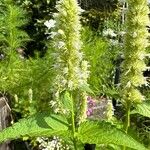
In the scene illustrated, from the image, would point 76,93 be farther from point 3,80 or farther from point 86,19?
point 86,19

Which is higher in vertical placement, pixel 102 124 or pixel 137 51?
pixel 137 51

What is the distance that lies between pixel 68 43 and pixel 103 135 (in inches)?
17.0

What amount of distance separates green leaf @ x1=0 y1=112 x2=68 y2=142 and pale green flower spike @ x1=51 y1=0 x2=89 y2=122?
0.65 ft

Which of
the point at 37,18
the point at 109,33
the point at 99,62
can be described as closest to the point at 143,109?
the point at 99,62

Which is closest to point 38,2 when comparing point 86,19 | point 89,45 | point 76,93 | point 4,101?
point 86,19

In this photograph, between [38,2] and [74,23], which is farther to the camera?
[38,2]

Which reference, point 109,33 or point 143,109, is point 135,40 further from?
point 109,33

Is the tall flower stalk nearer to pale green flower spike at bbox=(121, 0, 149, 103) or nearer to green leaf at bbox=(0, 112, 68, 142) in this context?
pale green flower spike at bbox=(121, 0, 149, 103)

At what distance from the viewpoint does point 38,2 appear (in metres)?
9.90

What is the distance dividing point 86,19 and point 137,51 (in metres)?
7.14

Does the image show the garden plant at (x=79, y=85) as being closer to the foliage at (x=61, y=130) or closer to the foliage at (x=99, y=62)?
the foliage at (x=61, y=130)

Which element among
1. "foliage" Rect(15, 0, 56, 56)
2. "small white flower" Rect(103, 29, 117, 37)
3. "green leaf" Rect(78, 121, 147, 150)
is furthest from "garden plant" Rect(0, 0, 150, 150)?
"foliage" Rect(15, 0, 56, 56)

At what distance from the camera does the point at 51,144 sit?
525cm

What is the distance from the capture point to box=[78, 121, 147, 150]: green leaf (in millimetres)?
2217
